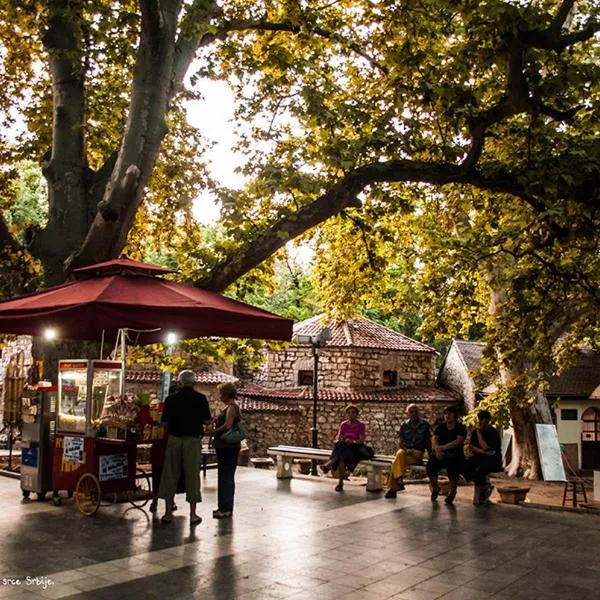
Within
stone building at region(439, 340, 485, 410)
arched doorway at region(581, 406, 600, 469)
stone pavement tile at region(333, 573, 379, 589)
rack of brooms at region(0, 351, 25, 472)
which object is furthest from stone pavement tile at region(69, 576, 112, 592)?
arched doorway at region(581, 406, 600, 469)

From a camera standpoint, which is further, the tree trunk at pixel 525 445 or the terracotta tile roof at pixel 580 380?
the terracotta tile roof at pixel 580 380

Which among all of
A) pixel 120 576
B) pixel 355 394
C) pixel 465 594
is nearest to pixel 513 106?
pixel 465 594

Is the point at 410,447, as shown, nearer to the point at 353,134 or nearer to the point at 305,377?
the point at 353,134

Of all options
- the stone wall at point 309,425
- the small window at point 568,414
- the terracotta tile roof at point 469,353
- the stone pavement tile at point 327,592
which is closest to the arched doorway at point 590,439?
the small window at point 568,414

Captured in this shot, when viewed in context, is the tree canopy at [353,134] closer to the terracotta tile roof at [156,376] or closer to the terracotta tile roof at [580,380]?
the terracotta tile roof at [156,376]

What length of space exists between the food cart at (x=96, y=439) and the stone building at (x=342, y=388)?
20276 mm

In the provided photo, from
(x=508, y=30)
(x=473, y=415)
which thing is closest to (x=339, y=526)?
(x=508, y=30)

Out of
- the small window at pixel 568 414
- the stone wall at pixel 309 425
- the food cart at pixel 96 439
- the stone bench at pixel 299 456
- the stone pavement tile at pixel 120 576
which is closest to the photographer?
the stone pavement tile at pixel 120 576

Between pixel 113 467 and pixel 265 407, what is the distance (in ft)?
70.4

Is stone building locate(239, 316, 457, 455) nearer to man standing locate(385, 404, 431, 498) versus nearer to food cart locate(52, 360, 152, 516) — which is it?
man standing locate(385, 404, 431, 498)

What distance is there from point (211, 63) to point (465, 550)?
10846 millimetres

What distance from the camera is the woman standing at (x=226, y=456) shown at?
8547mm

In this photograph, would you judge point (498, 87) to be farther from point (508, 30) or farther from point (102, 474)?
point (102, 474)

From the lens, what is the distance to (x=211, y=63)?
1384cm
